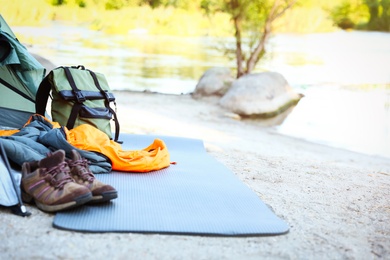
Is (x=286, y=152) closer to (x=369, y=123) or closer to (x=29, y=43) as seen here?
(x=369, y=123)

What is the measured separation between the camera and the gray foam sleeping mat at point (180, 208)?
1672 millimetres

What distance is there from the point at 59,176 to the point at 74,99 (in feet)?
3.01

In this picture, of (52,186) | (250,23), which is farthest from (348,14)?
(52,186)

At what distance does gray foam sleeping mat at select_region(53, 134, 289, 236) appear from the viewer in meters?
1.67

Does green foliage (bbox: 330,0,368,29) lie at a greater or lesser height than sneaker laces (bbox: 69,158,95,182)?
greater

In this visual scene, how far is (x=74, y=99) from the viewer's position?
263cm

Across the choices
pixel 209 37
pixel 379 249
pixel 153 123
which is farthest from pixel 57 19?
pixel 379 249

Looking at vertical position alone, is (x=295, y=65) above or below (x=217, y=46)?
below

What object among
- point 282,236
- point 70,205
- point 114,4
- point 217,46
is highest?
point 114,4

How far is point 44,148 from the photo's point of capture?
219cm

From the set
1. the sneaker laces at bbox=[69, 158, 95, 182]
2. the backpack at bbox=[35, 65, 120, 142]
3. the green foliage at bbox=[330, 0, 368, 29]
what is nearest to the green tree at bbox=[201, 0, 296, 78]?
the green foliage at bbox=[330, 0, 368, 29]

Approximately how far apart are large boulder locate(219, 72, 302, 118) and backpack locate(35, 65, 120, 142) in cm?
345

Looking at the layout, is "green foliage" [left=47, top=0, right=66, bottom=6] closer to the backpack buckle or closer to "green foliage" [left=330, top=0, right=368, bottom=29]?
"green foliage" [left=330, top=0, right=368, bottom=29]

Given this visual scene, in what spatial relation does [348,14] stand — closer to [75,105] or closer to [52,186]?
[75,105]
